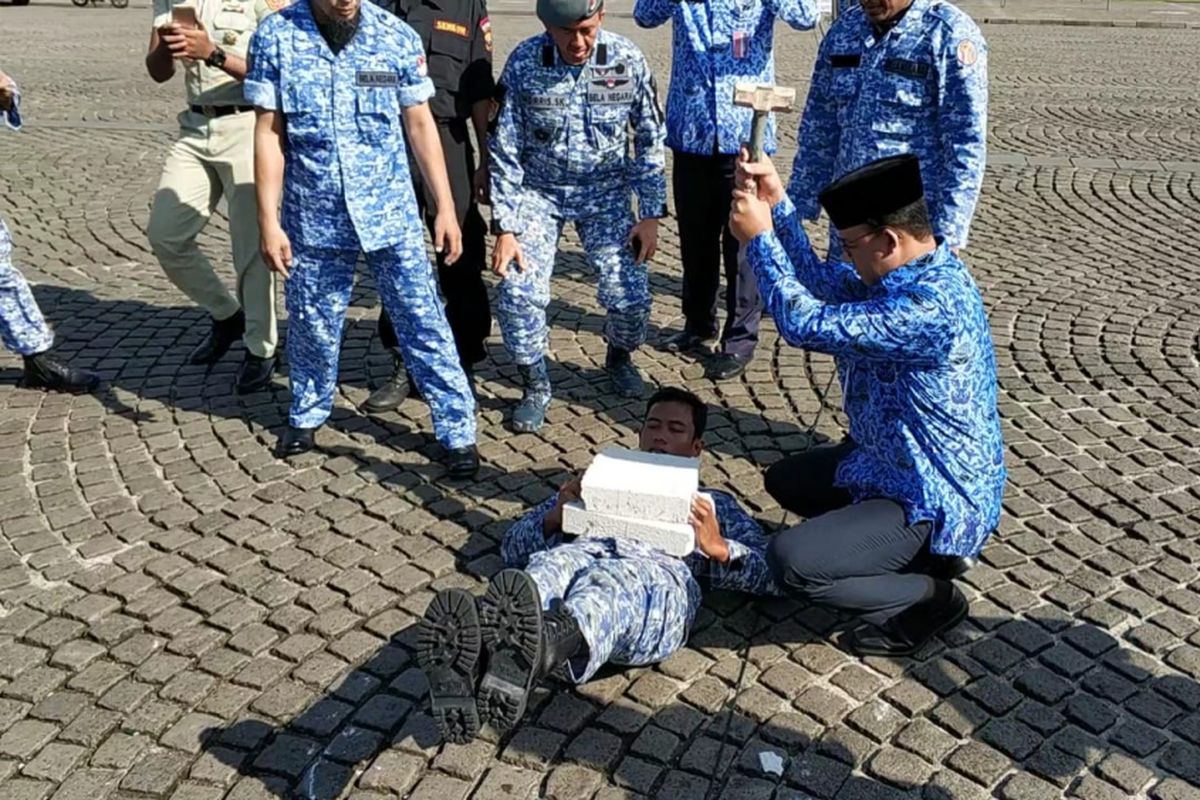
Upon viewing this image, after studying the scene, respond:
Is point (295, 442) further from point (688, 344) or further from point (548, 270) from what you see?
point (688, 344)

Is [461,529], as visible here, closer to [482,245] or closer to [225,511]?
[225,511]

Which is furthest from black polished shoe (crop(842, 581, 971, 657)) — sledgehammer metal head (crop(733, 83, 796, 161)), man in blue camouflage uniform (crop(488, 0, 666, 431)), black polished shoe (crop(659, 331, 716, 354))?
black polished shoe (crop(659, 331, 716, 354))

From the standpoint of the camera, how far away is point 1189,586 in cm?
396

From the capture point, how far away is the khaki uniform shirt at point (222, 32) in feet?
16.6

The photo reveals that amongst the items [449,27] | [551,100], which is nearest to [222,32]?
[449,27]

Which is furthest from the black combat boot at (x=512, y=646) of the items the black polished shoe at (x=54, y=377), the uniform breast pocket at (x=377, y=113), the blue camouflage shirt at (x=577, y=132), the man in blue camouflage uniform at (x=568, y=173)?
the black polished shoe at (x=54, y=377)

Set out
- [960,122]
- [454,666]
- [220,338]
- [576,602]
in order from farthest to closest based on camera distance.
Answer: [220,338], [960,122], [576,602], [454,666]

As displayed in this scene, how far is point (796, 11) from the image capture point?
516cm

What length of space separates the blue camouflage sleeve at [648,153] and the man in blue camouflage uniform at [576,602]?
3.74 feet

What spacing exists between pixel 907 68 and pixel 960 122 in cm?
28

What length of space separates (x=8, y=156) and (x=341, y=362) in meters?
6.22

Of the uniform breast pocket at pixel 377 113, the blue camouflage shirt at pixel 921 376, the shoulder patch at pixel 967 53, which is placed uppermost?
the shoulder patch at pixel 967 53

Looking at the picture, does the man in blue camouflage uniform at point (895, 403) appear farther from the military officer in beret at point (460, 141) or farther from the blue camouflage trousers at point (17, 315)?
the blue camouflage trousers at point (17, 315)

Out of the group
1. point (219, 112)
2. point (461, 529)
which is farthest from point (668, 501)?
point (219, 112)
